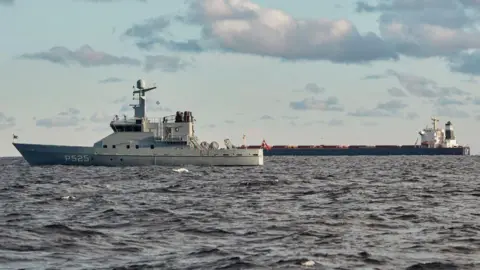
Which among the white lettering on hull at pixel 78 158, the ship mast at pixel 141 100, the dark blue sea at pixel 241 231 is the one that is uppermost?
the ship mast at pixel 141 100

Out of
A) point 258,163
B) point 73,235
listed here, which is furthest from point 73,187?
point 258,163

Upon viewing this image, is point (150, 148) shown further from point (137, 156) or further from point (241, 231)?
point (241, 231)

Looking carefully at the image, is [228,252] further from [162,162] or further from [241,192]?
[162,162]

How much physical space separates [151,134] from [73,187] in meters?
35.6

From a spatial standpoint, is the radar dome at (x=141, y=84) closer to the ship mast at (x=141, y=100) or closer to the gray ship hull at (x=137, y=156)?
the ship mast at (x=141, y=100)

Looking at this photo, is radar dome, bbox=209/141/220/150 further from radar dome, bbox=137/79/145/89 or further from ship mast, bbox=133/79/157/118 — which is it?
radar dome, bbox=137/79/145/89

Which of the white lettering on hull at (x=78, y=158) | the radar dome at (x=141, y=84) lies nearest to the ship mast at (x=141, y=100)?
the radar dome at (x=141, y=84)

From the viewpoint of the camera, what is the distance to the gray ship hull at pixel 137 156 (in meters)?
81.7

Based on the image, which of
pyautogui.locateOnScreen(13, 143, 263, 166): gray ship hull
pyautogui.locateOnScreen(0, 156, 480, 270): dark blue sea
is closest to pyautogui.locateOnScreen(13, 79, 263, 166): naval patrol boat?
pyautogui.locateOnScreen(13, 143, 263, 166): gray ship hull

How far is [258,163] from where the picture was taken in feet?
284

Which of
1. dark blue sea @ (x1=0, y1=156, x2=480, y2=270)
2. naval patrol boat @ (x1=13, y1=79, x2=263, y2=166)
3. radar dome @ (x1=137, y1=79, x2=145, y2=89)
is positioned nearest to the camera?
dark blue sea @ (x1=0, y1=156, x2=480, y2=270)

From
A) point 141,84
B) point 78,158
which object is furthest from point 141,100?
point 78,158

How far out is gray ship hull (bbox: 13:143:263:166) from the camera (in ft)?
268

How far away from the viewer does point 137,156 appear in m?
81.6
